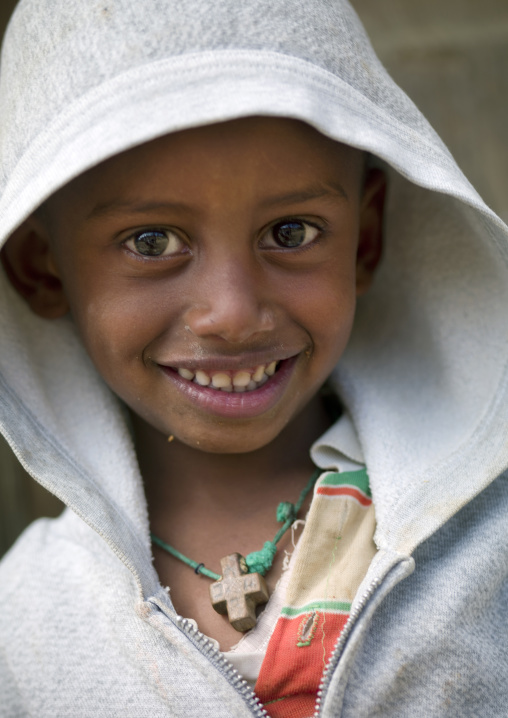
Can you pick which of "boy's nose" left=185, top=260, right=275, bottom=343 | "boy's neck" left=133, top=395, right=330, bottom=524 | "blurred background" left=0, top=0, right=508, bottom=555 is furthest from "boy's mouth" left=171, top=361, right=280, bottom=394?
"blurred background" left=0, top=0, right=508, bottom=555

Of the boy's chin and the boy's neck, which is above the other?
the boy's chin

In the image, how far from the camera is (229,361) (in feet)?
4.12

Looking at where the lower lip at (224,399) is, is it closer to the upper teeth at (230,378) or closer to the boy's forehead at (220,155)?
the upper teeth at (230,378)

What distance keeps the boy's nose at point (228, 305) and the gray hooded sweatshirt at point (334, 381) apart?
0.22 m

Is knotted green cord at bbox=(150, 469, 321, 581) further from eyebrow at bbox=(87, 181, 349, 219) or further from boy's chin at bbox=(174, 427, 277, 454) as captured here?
eyebrow at bbox=(87, 181, 349, 219)

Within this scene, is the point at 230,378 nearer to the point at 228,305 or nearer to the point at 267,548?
the point at 228,305

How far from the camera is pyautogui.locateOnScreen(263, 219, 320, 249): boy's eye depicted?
1272 millimetres

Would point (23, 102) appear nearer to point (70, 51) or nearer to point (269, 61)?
point (70, 51)

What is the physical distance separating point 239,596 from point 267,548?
0.37ft

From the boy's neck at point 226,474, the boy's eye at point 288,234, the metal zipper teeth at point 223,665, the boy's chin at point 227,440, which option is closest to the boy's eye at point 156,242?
the boy's eye at point 288,234

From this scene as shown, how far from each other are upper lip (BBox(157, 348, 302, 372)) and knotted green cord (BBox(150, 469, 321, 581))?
0.27m

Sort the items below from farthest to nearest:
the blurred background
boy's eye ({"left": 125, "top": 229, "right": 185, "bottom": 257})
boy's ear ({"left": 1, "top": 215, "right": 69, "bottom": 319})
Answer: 1. the blurred background
2. boy's ear ({"left": 1, "top": 215, "right": 69, "bottom": 319})
3. boy's eye ({"left": 125, "top": 229, "right": 185, "bottom": 257})

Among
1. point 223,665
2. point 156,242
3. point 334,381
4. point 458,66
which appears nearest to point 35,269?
point 156,242

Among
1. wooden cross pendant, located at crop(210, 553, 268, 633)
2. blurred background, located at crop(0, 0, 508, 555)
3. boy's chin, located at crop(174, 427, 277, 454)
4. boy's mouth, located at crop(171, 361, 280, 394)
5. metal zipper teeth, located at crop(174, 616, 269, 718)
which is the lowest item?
metal zipper teeth, located at crop(174, 616, 269, 718)
